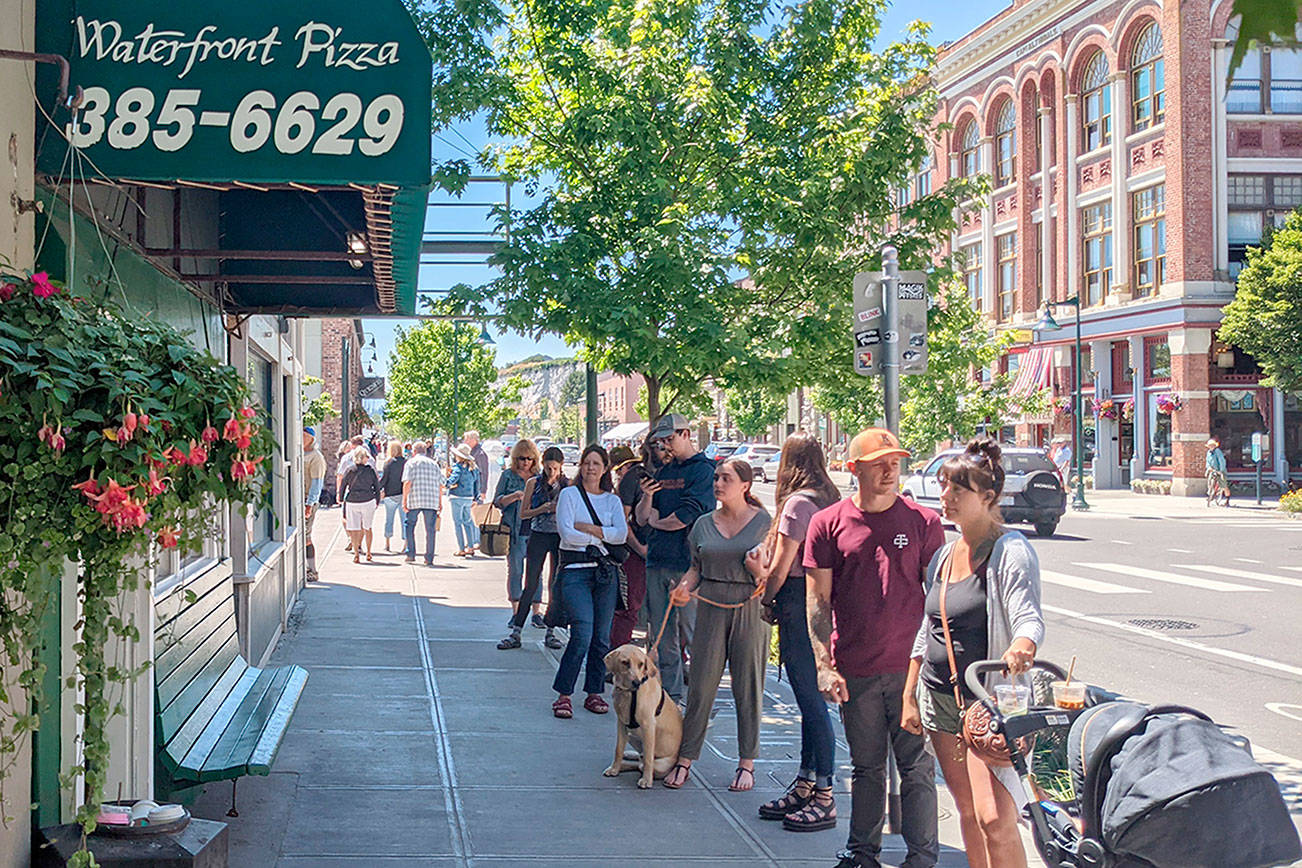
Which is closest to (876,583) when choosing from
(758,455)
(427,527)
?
(427,527)

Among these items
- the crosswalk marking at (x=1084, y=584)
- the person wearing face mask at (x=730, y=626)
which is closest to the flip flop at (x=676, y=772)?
the person wearing face mask at (x=730, y=626)

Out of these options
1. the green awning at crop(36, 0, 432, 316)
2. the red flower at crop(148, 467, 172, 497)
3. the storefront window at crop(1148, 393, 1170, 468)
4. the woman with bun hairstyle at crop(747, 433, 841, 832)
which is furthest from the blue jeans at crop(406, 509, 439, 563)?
the storefront window at crop(1148, 393, 1170, 468)

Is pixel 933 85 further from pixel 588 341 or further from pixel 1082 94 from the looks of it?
pixel 1082 94

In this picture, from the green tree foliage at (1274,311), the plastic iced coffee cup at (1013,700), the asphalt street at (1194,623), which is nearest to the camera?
the plastic iced coffee cup at (1013,700)

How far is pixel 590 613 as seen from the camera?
8938 millimetres

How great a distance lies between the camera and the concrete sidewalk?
18.9 ft

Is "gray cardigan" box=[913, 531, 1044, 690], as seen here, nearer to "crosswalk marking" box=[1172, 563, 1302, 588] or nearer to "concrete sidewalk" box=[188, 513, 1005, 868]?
"concrete sidewalk" box=[188, 513, 1005, 868]

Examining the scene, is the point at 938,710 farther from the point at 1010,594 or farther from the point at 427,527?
the point at 427,527

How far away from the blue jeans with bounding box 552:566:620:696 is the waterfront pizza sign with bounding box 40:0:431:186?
4884 mm

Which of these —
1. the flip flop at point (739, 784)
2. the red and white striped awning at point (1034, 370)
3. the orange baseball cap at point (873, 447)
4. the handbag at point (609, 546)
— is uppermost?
the red and white striped awning at point (1034, 370)

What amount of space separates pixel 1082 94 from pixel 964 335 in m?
13.2

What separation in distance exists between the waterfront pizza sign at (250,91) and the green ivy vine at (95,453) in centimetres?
81

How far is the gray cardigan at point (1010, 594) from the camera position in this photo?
447 cm

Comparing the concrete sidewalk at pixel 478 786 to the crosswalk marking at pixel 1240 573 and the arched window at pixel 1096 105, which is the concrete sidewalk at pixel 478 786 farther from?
the arched window at pixel 1096 105
